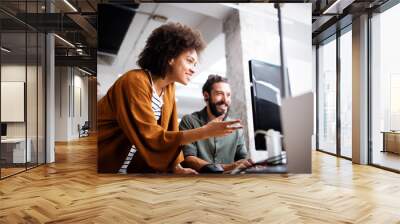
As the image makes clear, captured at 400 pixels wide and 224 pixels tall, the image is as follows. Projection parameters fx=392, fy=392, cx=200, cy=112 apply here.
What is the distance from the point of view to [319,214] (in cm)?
390

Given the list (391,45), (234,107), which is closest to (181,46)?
(234,107)

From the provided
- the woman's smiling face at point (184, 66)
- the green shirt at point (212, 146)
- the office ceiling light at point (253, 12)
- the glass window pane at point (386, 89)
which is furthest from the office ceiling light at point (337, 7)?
the green shirt at point (212, 146)

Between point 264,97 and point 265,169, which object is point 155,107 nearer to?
point 264,97

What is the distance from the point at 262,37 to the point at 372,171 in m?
3.12

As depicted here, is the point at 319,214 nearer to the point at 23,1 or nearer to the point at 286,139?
the point at 286,139

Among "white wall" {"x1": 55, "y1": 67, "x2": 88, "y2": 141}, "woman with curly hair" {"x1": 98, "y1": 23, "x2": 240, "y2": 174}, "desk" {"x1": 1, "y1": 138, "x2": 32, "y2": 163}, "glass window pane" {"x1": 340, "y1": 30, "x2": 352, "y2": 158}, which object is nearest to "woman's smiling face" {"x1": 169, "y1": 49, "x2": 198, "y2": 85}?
"woman with curly hair" {"x1": 98, "y1": 23, "x2": 240, "y2": 174}

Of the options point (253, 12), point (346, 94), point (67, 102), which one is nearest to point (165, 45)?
point (253, 12)

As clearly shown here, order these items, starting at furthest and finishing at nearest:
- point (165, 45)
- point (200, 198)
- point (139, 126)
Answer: point (165, 45), point (139, 126), point (200, 198)

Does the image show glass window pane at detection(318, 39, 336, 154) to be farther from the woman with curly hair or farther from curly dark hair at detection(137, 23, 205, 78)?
curly dark hair at detection(137, 23, 205, 78)

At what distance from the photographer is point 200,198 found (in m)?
4.66

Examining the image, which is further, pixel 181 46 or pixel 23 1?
pixel 23 1

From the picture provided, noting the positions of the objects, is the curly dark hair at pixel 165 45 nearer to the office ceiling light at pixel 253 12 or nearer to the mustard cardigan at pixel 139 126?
the mustard cardigan at pixel 139 126

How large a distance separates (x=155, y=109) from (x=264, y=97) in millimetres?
1666

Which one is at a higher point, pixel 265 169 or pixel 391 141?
pixel 391 141
